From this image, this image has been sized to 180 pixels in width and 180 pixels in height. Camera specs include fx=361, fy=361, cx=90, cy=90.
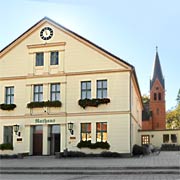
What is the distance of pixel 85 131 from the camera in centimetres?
2664

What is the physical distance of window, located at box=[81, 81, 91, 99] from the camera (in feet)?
88.8

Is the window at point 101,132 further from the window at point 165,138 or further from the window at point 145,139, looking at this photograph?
the window at point 165,138

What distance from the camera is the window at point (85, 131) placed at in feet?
86.9

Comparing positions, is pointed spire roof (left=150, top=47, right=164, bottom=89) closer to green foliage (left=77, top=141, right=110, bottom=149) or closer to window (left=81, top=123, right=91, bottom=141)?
window (left=81, top=123, right=91, bottom=141)

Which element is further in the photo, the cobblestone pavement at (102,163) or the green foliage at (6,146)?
the green foliage at (6,146)

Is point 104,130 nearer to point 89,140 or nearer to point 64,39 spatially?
point 89,140

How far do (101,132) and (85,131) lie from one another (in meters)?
1.23

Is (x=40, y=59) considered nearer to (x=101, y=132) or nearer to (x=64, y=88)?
(x=64, y=88)

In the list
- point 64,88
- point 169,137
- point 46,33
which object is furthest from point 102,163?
point 169,137

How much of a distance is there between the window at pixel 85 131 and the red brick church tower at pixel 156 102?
46.3m

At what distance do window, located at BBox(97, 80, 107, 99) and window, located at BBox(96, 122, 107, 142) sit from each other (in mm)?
→ 2011

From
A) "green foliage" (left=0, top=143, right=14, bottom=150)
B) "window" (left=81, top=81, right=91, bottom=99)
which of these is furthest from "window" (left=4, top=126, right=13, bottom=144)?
"window" (left=81, top=81, right=91, bottom=99)

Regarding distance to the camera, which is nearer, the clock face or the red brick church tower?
the clock face

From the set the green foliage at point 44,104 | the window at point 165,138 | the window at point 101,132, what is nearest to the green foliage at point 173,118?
the window at point 165,138
